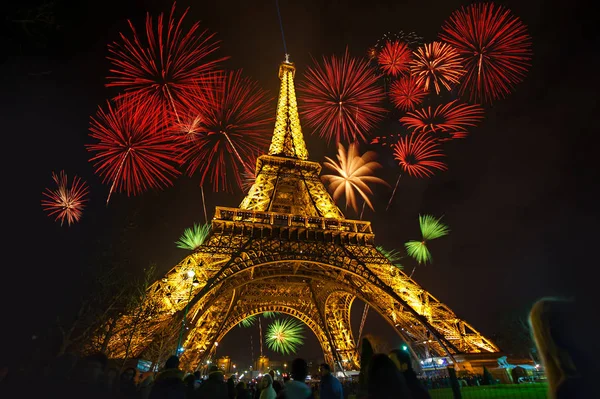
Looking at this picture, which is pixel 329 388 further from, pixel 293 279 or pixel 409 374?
pixel 293 279

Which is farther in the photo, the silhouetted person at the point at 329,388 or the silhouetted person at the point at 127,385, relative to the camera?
the silhouetted person at the point at 127,385

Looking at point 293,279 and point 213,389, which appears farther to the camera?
point 293,279

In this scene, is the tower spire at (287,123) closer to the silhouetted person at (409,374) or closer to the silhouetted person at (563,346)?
the silhouetted person at (409,374)

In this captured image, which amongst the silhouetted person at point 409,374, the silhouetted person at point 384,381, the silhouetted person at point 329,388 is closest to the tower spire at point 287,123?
the silhouetted person at point 329,388

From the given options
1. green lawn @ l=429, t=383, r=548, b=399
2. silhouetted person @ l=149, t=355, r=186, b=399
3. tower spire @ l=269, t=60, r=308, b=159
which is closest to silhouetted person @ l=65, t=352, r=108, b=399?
silhouetted person @ l=149, t=355, r=186, b=399

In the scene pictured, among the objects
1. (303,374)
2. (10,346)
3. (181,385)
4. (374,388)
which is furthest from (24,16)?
(10,346)

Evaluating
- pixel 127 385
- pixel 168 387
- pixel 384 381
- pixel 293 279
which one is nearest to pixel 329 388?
pixel 384 381

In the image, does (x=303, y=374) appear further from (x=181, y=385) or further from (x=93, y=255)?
(x=93, y=255)
